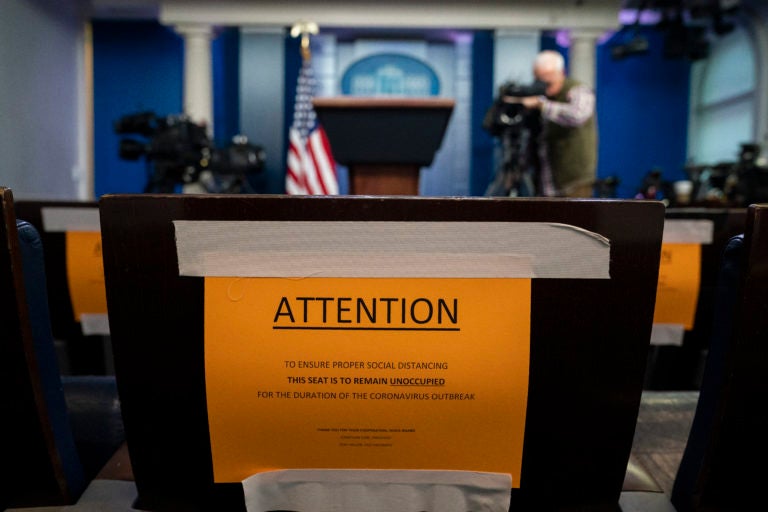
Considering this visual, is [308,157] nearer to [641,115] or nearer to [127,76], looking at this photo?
[127,76]

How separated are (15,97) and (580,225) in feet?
19.0

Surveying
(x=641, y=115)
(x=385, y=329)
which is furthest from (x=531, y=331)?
(x=641, y=115)

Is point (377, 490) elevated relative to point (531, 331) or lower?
lower

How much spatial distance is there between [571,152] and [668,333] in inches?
91.2

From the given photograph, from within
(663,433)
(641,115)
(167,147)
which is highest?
(641,115)

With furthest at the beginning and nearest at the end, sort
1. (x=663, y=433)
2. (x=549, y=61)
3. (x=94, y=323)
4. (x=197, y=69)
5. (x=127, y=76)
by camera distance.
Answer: (x=127, y=76) → (x=197, y=69) → (x=549, y=61) → (x=94, y=323) → (x=663, y=433)

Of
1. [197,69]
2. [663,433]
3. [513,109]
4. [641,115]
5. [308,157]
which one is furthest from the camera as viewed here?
[641,115]

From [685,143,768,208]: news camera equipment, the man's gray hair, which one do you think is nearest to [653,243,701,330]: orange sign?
the man's gray hair

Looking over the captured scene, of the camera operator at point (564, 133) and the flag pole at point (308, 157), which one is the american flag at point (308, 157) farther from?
the camera operator at point (564, 133)

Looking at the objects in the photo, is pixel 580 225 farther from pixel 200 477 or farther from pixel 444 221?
pixel 200 477

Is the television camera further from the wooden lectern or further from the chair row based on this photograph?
the chair row

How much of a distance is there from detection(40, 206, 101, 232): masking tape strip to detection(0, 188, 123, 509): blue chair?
44 centimetres

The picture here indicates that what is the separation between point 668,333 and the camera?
2.74 ft

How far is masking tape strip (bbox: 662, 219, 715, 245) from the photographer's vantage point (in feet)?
2.65
